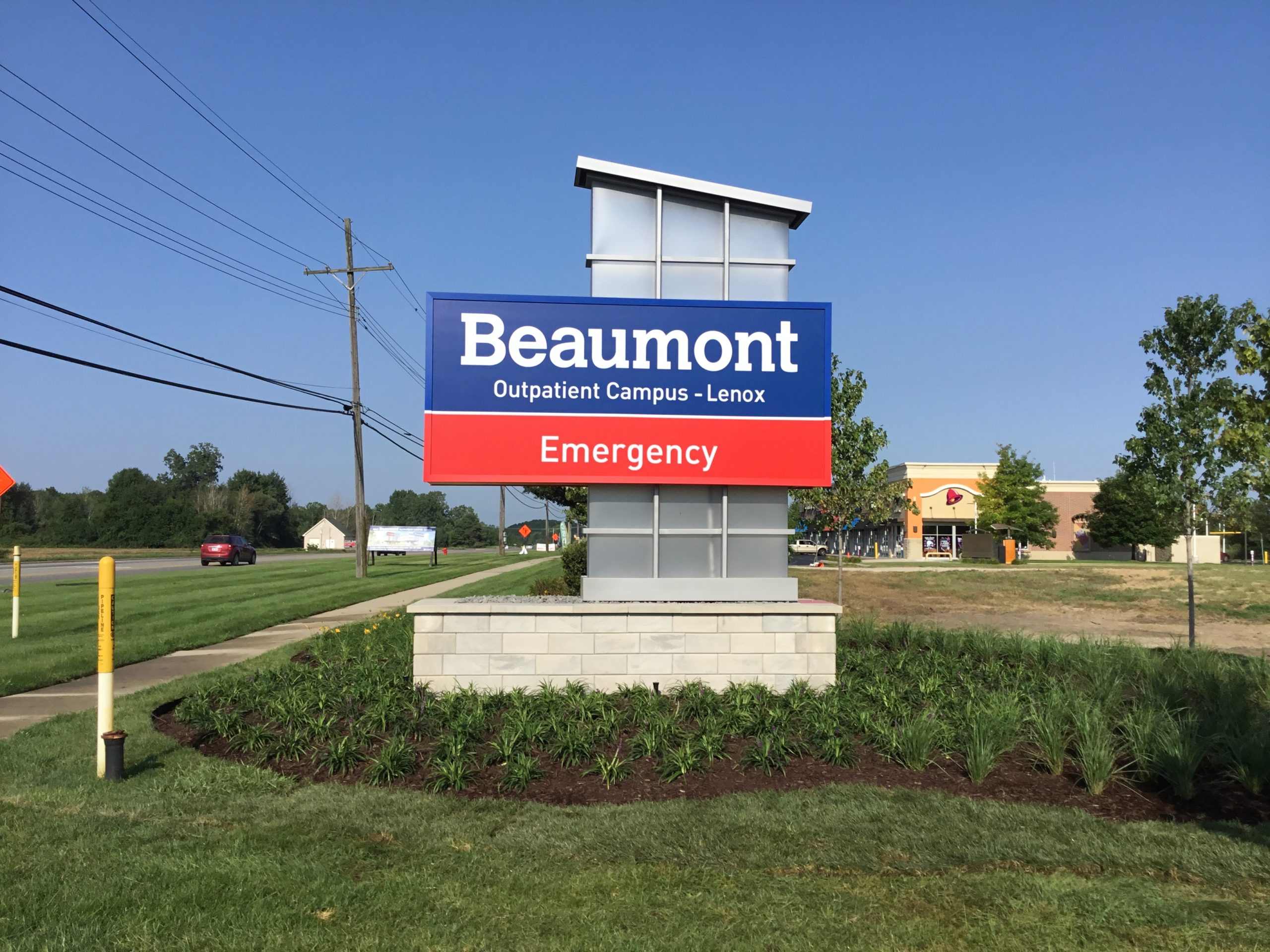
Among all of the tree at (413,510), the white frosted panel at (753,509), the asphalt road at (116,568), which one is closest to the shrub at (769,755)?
the white frosted panel at (753,509)

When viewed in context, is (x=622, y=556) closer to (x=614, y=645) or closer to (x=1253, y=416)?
(x=614, y=645)

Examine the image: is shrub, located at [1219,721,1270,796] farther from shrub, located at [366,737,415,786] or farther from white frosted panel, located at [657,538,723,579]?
shrub, located at [366,737,415,786]

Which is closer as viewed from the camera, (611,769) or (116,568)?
(611,769)

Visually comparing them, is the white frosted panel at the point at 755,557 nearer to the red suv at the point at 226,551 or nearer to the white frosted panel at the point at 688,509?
the white frosted panel at the point at 688,509

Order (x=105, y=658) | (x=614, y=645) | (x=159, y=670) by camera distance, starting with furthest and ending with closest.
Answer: (x=159, y=670) < (x=614, y=645) < (x=105, y=658)

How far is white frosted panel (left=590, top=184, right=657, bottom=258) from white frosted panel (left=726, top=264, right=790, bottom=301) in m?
0.95

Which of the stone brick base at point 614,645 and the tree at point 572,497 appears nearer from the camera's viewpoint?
the stone brick base at point 614,645

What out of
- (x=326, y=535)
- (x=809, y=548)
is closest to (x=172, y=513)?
(x=326, y=535)

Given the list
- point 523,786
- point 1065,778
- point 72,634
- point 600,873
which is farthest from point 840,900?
point 72,634

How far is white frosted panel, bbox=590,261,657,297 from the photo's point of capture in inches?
368

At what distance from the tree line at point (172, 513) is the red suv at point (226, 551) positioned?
45.1 ft

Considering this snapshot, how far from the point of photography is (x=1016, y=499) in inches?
2170

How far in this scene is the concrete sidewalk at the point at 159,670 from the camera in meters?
9.14

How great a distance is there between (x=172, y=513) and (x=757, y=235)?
86.1m
